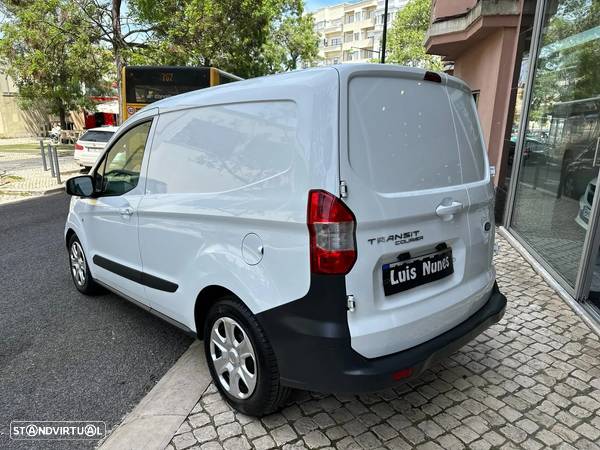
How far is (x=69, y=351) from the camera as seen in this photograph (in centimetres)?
349

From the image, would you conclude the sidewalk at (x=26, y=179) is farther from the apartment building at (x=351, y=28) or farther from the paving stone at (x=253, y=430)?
the apartment building at (x=351, y=28)

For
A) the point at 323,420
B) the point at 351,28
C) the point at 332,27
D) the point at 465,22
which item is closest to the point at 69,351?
the point at 323,420

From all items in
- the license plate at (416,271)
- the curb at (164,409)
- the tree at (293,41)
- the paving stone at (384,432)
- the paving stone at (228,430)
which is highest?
the tree at (293,41)

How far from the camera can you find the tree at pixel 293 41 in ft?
98.4

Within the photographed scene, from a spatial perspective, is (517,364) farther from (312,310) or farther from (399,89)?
(399,89)

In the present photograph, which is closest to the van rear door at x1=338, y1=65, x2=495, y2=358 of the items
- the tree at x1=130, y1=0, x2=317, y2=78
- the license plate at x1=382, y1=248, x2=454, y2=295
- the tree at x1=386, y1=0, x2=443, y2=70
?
the license plate at x1=382, y1=248, x2=454, y2=295

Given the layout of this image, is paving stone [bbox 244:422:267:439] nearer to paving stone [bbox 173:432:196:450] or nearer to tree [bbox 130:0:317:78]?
paving stone [bbox 173:432:196:450]

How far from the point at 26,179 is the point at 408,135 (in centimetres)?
1403

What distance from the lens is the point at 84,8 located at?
16000 mm

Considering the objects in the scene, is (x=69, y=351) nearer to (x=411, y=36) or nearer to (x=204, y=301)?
(x=204, y=301)

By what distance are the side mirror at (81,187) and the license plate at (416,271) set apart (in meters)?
2.78

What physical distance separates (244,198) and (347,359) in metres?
0.98

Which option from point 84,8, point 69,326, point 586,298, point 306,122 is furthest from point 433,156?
point 84,8

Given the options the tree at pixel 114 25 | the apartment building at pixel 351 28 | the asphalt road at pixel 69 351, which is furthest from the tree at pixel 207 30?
the apartment building at pixel 351 28
